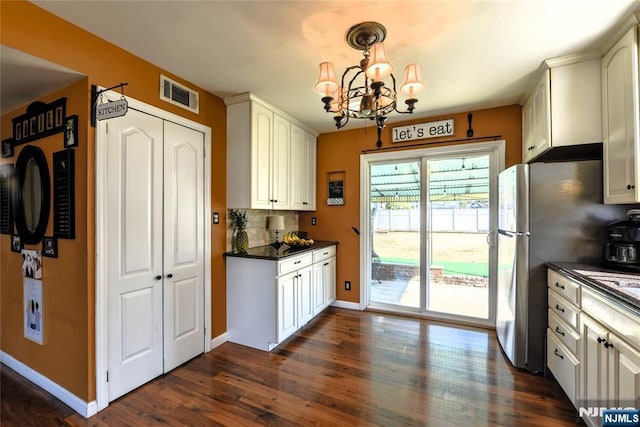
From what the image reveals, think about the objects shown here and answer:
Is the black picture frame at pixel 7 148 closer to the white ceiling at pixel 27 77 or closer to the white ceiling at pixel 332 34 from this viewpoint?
the white ceiling at pixel 27 77

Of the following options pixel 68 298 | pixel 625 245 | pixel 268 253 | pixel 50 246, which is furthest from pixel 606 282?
pixel 50 246

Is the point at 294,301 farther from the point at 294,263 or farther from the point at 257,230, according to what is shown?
the point at 257,230

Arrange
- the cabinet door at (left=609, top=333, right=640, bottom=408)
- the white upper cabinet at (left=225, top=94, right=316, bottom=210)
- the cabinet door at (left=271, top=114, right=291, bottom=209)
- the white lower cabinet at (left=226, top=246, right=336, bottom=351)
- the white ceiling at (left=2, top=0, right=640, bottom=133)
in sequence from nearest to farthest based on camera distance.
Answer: the cabinet door at (left=609, top=333, right=640, bottom=408) < the white ceiling at (left=2, top=0, right=640, bottom=133) < the white lower cabinet at (left=226, top=246, right=336, bottom=351) < the white upper cabinet at (left=225, top=94, right=316, bottom=210) < the cabinet door at (left=271, top=114, right=291, bottom=209)

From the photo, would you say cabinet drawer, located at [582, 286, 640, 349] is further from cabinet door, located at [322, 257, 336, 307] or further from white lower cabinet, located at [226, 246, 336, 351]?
cabinet door, located at [322, 257, 336, 307]

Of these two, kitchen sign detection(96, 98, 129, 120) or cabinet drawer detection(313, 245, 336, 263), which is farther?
cabinet drawer detection(313, 245, 336, 263)

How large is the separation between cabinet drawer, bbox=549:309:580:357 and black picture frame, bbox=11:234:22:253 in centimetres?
423

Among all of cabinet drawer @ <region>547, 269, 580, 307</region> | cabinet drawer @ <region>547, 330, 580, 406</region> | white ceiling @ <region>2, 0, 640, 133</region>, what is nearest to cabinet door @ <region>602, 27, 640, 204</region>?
white ceiling @ <region>2, 0, 640, 133</region>

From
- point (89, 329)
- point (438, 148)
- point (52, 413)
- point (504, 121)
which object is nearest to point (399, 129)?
point (438, 148)

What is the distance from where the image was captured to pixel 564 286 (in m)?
1.96

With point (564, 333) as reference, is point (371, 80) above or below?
above

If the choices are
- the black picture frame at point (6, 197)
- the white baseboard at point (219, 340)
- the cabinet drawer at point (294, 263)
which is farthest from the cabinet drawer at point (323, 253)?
the black picture frame at point (6, 197)

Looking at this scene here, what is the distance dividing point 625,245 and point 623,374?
0.97 m

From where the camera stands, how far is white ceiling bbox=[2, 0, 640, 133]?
1623 mm

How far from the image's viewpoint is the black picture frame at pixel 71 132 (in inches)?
75.9
